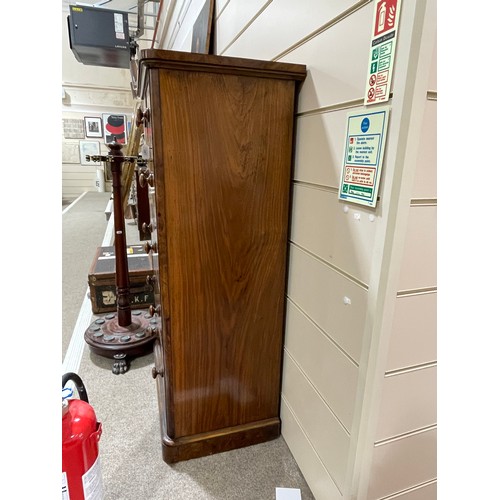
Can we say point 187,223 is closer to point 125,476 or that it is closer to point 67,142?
point 125,476

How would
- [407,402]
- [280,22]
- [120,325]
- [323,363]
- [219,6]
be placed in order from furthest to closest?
[120,325], [219,6], [280,22], [323,363], [407,402]

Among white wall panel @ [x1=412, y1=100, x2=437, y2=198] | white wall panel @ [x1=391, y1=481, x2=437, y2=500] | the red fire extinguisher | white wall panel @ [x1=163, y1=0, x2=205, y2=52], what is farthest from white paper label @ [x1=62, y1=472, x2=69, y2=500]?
white wall panel @ [x1=163, y1=0, x2=205, y2=52]

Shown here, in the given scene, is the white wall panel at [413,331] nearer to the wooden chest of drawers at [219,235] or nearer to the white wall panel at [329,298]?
the white wall panel at [329,298]

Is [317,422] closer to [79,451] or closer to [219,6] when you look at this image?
[79,451]

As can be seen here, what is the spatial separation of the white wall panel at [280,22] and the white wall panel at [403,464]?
50.1 inches

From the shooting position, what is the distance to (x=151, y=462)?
1.40 meters

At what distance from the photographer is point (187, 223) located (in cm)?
119

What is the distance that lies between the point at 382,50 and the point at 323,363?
926 mm

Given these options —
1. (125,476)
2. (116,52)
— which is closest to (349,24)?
(125,476)

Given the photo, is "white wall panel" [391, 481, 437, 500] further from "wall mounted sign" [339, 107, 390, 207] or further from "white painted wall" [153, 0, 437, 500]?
"wall mounted sign" [339, 107, 390, 207]

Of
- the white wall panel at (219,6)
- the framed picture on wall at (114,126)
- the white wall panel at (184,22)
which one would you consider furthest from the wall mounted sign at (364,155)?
the framed picture on wall at (114,126)

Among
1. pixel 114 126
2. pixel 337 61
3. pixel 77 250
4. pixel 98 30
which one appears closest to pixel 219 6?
pixel 337 61

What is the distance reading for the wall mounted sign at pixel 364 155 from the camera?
32.5 inches
